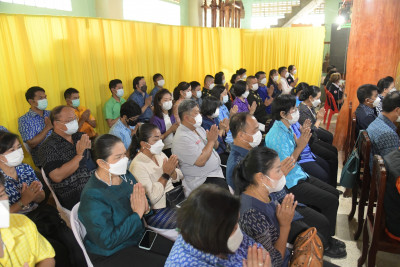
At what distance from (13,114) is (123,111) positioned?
55.5 inches

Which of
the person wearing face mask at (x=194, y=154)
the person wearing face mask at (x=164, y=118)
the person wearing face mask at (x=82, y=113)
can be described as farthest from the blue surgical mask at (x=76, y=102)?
the person wearing face mask at (x=194, y=154)

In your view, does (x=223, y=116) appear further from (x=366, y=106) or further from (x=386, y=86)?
(x=386, y=86)

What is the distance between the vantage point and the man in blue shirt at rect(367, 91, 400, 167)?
9.20 ft

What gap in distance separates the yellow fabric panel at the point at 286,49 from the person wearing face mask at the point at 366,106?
5259mm

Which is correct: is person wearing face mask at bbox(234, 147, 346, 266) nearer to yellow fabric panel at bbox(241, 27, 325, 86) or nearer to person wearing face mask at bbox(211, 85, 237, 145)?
person wearing face mask at bbox(211, 85, 237, 145)

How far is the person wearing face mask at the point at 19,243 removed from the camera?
1.43 meters

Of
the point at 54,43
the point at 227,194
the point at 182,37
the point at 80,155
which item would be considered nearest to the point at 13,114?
the point at 54,43

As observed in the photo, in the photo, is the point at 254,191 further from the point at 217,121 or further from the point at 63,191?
the point at 217,121

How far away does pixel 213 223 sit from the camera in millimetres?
1201

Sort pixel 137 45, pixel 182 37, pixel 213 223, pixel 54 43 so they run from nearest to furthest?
1. pixel 213 223
2. pixel 54 43
3. pixel 137 45
4. pixel 182 37

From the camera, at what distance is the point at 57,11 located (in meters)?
5.27

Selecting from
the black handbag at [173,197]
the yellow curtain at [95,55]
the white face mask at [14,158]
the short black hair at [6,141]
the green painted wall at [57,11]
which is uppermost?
the green painted wall at [57,11]

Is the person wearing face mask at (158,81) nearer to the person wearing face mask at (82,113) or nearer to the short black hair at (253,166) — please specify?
the person wearing face mask at (82,113)

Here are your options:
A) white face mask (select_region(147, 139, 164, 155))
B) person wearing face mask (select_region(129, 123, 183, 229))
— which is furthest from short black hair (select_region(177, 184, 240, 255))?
white face mask (select_region(147, 139, 164, 155))
